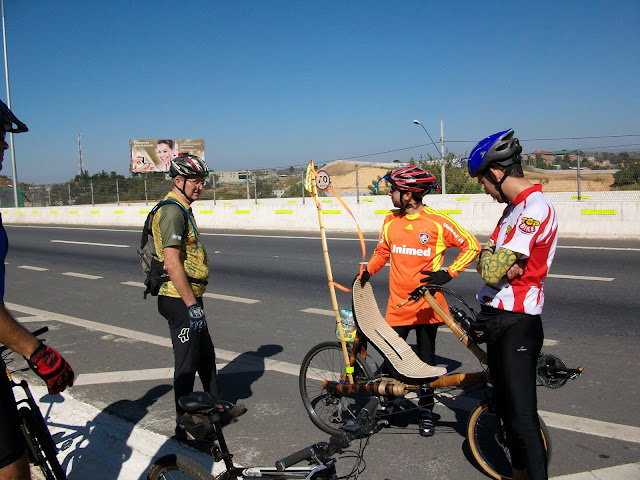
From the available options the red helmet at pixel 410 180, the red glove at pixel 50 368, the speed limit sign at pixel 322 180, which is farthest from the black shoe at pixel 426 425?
the red glove at pixel 50 368

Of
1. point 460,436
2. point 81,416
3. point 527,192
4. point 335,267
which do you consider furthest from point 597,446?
point 335,267

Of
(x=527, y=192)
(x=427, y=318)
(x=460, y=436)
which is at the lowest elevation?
(x=460, y=436)

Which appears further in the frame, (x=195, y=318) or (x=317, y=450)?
(x=195, y=318)

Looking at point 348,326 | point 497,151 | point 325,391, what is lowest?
point 325,391

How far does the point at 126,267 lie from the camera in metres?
12.8

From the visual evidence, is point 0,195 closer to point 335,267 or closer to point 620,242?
point 335,267

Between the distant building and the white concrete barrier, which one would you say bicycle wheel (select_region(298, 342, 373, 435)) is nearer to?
the white concrete barrier

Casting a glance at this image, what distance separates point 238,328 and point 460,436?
12.3 feet

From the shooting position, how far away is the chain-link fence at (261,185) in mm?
22344

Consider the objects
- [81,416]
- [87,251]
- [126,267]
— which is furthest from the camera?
[87,251]

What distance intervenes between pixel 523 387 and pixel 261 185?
85.3 feet

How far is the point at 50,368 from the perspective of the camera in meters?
2.47

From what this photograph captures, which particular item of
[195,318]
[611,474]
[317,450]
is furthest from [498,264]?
[195,318]

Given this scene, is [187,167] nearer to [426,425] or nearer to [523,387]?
[426,425]
